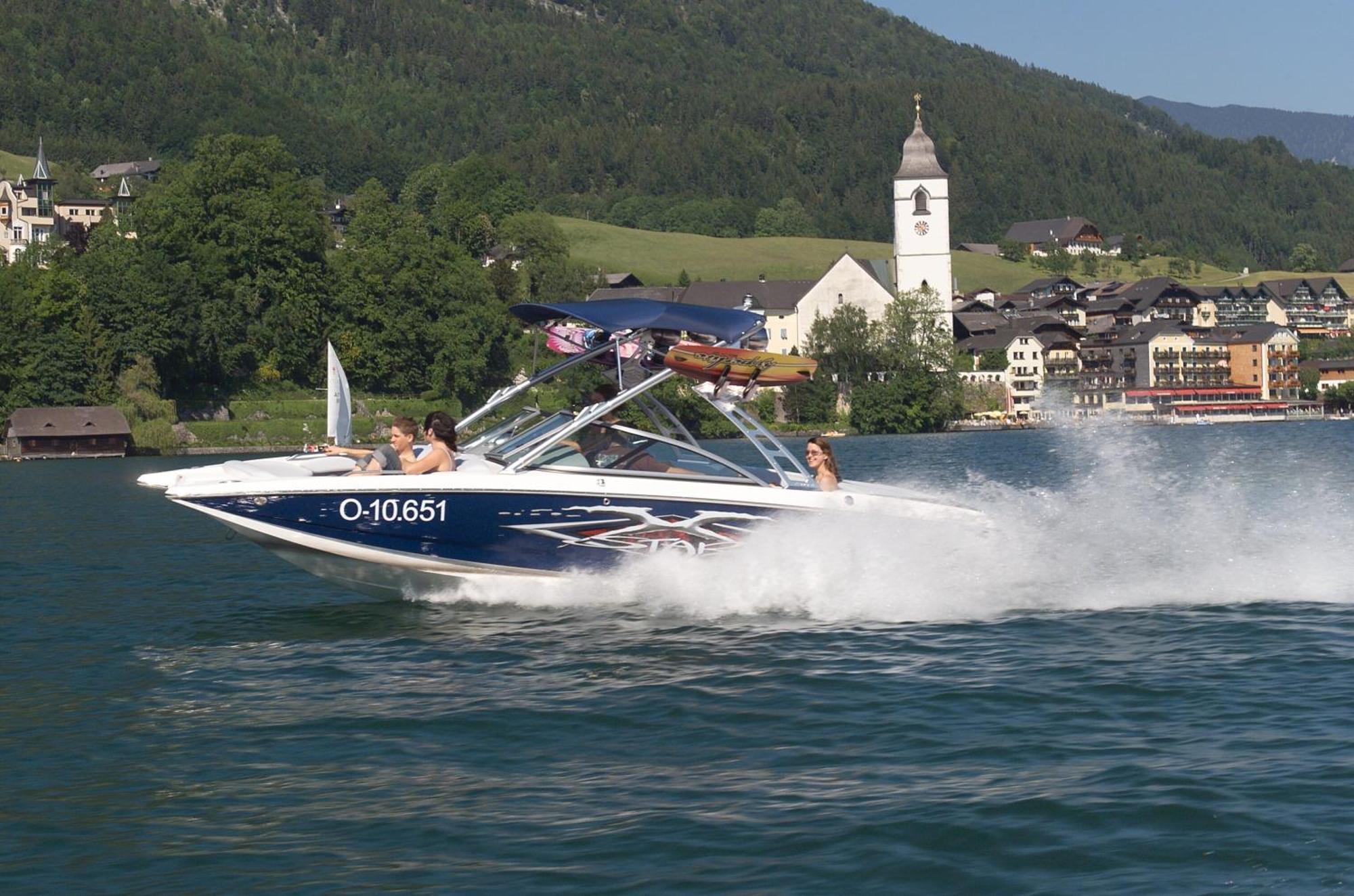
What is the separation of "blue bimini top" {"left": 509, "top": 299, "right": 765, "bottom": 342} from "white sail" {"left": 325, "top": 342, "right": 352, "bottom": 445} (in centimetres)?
395

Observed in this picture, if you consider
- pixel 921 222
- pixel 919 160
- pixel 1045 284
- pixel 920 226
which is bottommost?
pixel 1045 284

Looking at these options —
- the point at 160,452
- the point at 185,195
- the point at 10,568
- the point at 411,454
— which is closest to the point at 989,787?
the point at 411,454

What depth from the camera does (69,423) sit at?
84500mm

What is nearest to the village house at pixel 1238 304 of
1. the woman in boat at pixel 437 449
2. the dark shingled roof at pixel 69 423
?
the dark shingled roof at pixel 69 423

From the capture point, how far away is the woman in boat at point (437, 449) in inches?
583

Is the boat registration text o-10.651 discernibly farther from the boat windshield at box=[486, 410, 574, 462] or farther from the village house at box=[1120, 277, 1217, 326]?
the village house at box=[1120, 277, 1217, 326]

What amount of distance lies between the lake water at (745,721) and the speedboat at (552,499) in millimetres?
331

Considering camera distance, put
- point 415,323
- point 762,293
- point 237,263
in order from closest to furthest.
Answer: point 237,263 → point 415,323 → point 762,293

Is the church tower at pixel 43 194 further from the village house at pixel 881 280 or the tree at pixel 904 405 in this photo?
the tree at pixel 904 405

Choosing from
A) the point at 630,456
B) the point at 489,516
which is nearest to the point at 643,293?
the point at 630,456

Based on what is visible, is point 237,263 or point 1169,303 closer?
point 237,263

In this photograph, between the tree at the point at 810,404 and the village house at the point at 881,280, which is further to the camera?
the village house at the point at 881,280

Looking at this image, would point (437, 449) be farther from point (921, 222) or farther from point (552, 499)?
point (921, 222)

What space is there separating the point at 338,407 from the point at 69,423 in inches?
2734
